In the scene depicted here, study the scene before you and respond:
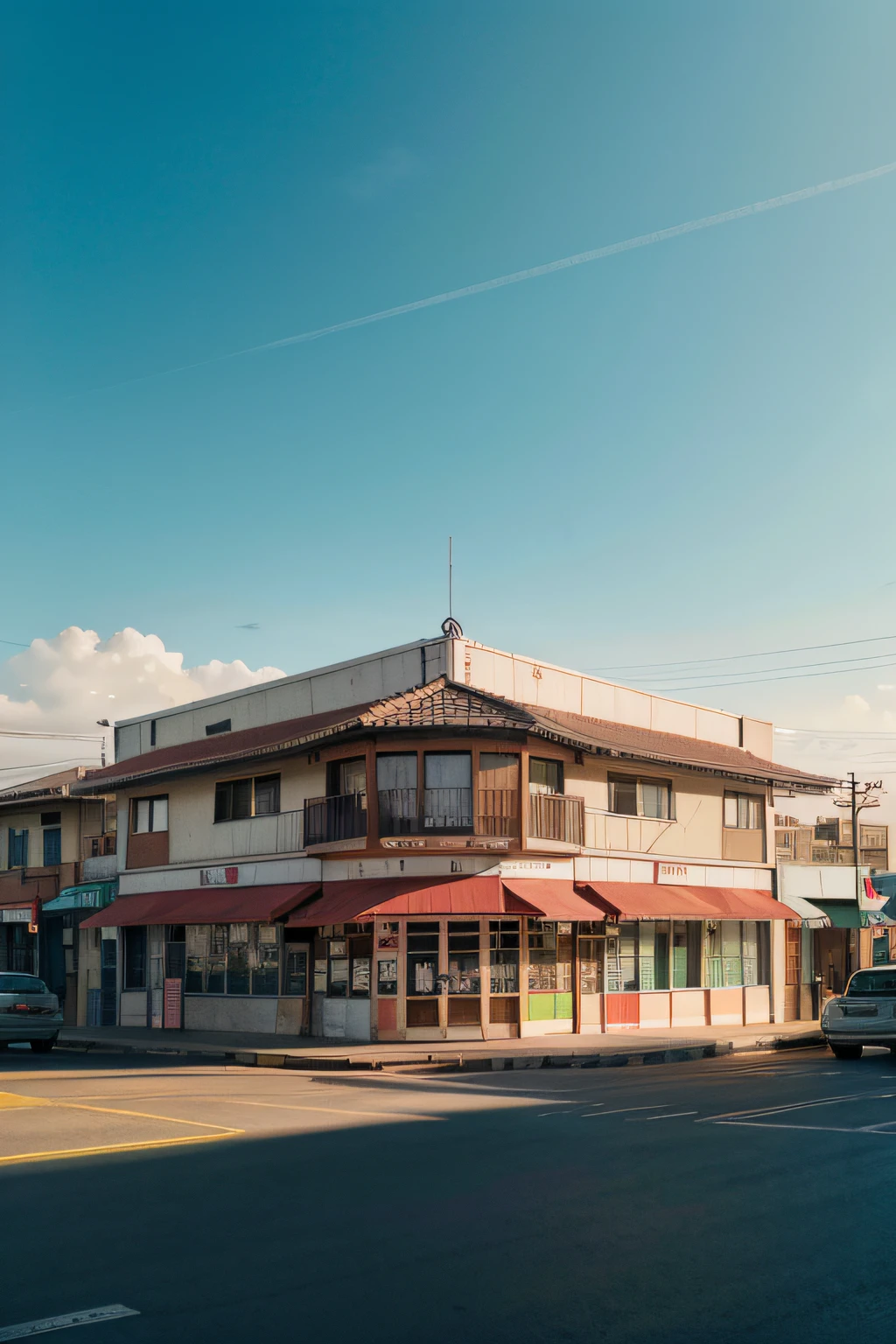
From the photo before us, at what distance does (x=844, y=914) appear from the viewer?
3750 cm

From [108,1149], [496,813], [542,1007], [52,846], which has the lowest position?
[542,1007]

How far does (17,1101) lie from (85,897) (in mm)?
21534

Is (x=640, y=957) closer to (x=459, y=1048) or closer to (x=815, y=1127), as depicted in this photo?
(x=459, y=1048)

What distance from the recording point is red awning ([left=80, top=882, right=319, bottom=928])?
28547 mm

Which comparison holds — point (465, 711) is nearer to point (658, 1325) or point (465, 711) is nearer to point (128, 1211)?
point (128, 1211)

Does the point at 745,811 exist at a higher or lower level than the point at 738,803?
lower

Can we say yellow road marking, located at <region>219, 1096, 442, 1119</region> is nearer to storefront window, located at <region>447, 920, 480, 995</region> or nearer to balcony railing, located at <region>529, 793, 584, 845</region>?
storefront window, located at <region>447, 920, 480, 995</region>

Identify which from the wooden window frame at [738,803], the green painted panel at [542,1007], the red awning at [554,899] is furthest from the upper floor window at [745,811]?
the green painted panel at [542,1007]

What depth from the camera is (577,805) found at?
28703 mm

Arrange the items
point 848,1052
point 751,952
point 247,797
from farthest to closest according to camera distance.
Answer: point 751,952, point 247,797, point 848,1052

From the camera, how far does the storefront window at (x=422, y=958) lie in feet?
88.1

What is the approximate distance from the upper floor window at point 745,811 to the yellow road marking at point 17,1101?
72.5 feet

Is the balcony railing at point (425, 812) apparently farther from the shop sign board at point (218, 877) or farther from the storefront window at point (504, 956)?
the shop sign board at point (218, 877)

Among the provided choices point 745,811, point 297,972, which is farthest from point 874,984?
point 297,972
